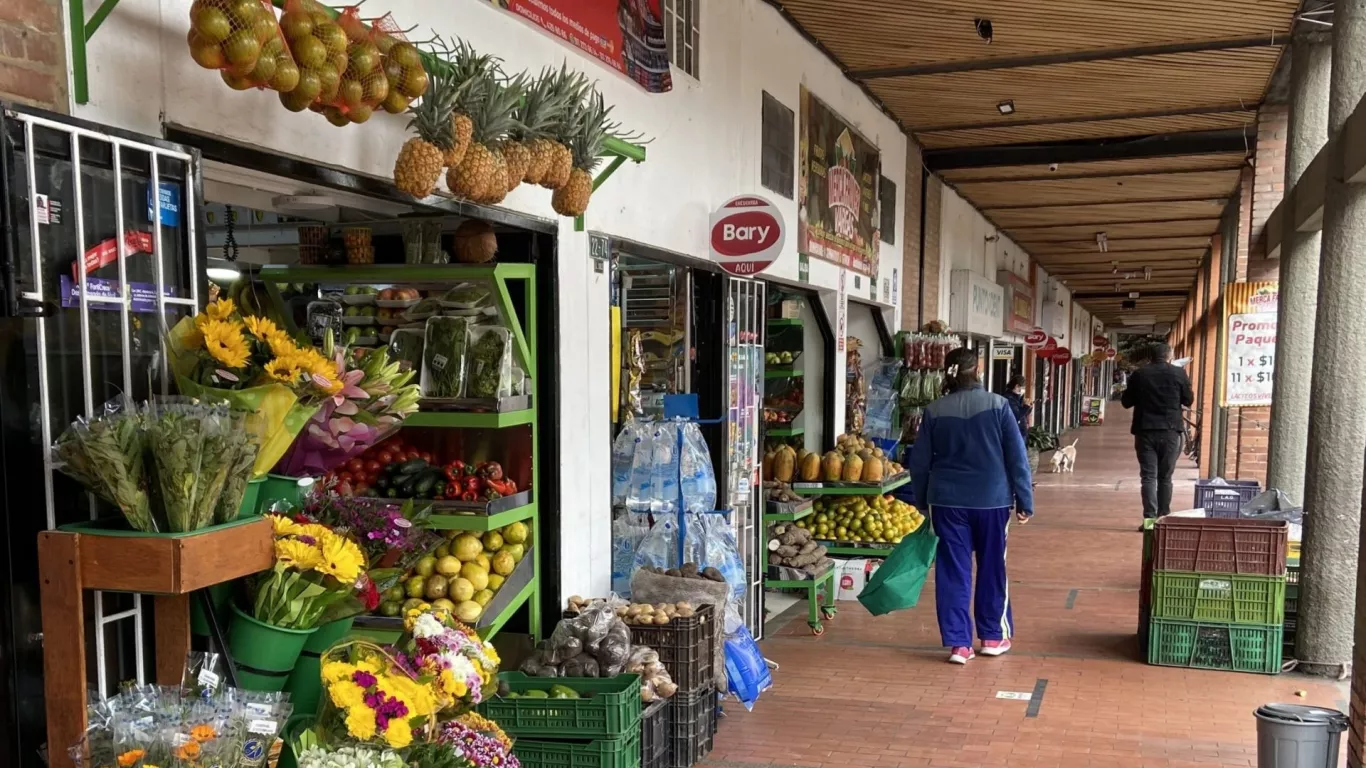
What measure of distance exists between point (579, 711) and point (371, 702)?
1.49 metres

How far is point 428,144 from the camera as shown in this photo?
326 cm

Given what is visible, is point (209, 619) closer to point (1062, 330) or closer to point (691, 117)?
point (691, 117)

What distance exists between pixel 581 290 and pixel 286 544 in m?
2.62

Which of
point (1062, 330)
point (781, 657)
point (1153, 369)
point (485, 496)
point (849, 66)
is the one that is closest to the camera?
point (485, 496)

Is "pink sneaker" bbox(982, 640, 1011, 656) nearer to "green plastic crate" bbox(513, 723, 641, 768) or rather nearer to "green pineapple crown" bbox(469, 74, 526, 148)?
"green plastic crate" bbox(513, 723, 641, 768)

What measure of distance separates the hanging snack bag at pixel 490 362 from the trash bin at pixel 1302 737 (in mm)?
3180

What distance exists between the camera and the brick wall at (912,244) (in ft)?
38.4

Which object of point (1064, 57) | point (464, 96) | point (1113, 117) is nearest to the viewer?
point (464, 96)

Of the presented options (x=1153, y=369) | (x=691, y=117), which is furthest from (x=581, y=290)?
(x=1153, y=369)

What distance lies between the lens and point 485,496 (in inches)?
172

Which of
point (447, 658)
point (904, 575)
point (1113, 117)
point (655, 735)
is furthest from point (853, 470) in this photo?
point (447, 658)

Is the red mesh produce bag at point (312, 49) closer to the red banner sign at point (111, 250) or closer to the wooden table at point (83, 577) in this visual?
the red banner sign at point (111, 250)

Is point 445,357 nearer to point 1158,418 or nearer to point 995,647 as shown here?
point 995,647

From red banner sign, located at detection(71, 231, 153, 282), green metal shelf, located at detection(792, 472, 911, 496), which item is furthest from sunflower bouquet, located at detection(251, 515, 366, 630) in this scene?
green metal shelf, located at detection(792, 472, 911, 496)
